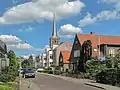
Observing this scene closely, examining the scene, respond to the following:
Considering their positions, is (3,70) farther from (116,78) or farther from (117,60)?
(117,60)

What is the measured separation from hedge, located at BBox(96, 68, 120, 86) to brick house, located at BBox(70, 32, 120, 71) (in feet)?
96.3

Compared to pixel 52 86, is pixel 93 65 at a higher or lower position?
higher

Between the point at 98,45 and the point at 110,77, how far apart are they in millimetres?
37778

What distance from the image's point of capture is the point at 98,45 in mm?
68188

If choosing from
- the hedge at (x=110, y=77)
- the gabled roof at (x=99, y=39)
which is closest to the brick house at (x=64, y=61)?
the gabled roof at (x=99, y=39)

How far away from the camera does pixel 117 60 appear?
38938 mm

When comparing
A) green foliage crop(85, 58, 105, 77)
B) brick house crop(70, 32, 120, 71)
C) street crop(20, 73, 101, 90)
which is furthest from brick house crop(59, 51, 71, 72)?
street crop(20, 73, 101, 90)

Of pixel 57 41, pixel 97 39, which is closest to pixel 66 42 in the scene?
pixel 57 41

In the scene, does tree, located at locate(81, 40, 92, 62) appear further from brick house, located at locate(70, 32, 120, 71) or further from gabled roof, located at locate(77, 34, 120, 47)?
gabled roof, located at locate(77, 34, 120, 47)

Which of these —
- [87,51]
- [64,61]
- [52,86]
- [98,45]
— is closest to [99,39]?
[98,45]

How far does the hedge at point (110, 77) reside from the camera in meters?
29.2

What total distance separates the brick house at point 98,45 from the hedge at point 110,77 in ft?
96.3

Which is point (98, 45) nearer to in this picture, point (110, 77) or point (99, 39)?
point (99, 39)

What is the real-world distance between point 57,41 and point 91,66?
99.9 metres
